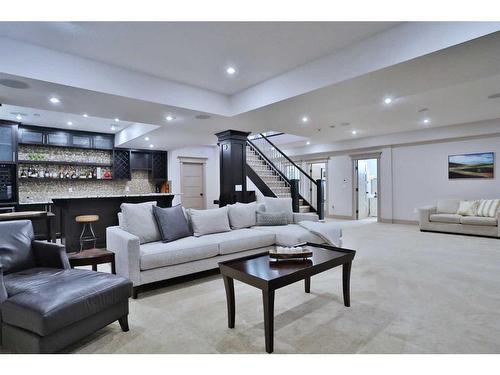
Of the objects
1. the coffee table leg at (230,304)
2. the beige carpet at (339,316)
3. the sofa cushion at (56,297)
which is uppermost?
the sofa cushion at (56,297)

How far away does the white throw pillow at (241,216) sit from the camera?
4.30m

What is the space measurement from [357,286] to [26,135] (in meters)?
8.00

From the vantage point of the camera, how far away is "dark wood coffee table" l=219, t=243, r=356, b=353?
6.13 ft

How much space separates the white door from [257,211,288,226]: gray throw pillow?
502cm

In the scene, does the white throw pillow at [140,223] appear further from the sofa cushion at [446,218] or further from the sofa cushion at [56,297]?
the sofa cushion at [446,218]

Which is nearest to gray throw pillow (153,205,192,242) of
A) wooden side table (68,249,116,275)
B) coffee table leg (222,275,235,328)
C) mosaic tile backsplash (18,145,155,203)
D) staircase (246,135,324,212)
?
wooden side table (68,249,116,275)

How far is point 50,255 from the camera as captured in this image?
2.44m

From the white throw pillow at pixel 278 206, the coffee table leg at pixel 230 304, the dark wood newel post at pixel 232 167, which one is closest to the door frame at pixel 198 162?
the dark wood newel post at pixel 232 167

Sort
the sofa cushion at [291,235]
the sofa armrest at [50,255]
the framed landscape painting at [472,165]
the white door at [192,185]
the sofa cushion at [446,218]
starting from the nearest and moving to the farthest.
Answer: the sofa armrest at [50,255] < the sofa cushion at [291,235] < the sofa cushion at [446,218] < the framed landscape painting at [472,165] < the white door at [192,185]

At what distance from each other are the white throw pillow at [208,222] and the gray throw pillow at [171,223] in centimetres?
12

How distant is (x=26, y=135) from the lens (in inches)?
269

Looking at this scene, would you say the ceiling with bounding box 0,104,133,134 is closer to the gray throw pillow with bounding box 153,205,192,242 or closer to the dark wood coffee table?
the gray throw pillow with bounding box 153,205,192,242
